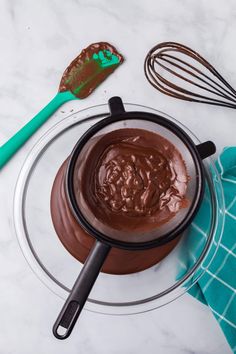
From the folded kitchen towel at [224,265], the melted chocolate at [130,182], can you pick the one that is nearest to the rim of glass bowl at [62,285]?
the folded kitchen towel at [224,265]

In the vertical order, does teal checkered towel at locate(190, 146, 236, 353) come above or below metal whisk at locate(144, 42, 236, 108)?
below

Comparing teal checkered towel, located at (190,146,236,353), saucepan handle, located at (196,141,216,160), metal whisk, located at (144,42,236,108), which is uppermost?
metal whisk, located at (144,42,236,108)

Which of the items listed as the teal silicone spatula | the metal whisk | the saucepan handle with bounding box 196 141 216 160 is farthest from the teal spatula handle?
the saucepan handle with bounding box 196 141 216 160

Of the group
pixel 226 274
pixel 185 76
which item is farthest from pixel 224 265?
pixel 185 76

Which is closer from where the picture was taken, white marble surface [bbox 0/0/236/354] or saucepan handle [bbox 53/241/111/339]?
saucepan handle [bbox 53/241/111/339]

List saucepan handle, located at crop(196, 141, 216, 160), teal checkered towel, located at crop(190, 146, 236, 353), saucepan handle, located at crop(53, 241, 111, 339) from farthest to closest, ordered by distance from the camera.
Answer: teal checkered towel, located at crop(190, 146, 236, 353)
saucepan handle, located at crop(196, 141, 216, 160)
saucepan handle, located at crop(53, 241, 111, 339)

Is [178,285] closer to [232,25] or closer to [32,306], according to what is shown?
[32,306]

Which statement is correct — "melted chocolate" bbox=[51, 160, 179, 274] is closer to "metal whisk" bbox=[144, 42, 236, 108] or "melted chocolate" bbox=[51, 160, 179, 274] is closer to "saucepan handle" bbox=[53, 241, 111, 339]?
"saucepan handle" bbox=[53, 241, 111, 339]

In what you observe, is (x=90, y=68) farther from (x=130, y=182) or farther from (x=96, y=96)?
(x=130, y=182)
